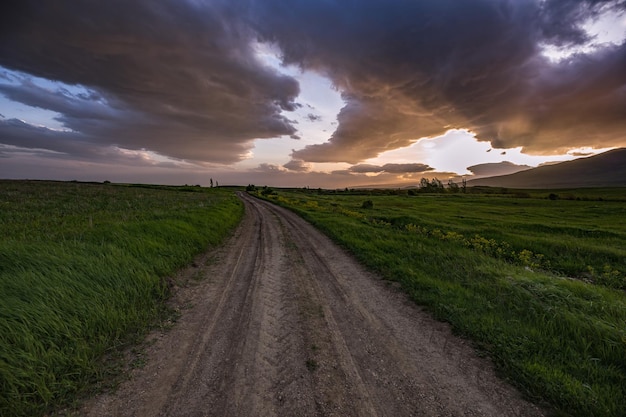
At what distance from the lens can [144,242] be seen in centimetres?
988

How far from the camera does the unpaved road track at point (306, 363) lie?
3719 millimetres

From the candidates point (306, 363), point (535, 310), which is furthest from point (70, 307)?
point (535, 310)

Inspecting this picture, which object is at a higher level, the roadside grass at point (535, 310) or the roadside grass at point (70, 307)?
the roadside grass at point (70, 307)

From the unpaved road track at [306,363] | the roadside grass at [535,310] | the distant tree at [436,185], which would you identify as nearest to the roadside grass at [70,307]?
the unpaved road track at [306,363]

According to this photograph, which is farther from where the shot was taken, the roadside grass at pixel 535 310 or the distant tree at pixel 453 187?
the distant tree at pixel 453 187

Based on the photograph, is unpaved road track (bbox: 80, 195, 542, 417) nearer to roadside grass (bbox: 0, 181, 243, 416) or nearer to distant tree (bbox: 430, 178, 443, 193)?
roadside grass (bbox: 0, 181, 243, 416)

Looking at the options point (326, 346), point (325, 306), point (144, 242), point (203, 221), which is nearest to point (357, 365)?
point (326, 346)

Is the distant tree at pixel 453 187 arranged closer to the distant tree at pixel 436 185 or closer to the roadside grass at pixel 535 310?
the distant tree at pixel 436 185

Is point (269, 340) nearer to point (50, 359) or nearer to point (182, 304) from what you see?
point (182, 304)

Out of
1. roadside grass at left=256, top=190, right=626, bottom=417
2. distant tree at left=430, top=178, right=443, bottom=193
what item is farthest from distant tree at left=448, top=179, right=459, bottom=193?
roadside grass at left=256, top=190, right=626, bottom=417

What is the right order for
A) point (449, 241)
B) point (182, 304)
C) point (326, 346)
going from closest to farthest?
point (326, 346) < point (182, 304) < point (449, 241)

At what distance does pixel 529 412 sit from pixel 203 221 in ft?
54.5

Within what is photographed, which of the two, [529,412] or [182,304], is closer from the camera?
[529,412]

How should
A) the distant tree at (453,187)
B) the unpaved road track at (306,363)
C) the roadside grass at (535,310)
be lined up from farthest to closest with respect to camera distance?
the distant tree at (453,187), the roadside grass at (535,310), the unpaved road track at (306,363)
